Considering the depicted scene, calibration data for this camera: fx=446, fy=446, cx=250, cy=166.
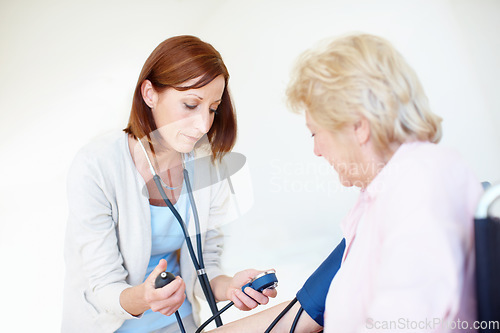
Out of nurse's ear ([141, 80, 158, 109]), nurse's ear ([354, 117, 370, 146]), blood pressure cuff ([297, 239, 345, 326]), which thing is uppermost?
nurse's ear ([141, 80, 158, 109])

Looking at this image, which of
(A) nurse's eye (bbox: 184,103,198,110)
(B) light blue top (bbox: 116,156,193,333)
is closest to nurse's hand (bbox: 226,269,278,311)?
(B) light blue top (bbox: 116,156,193,333)

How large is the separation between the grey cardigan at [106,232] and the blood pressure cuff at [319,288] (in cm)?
32

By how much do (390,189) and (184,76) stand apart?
1.69 ft

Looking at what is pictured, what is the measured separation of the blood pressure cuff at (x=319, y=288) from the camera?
2.82ft

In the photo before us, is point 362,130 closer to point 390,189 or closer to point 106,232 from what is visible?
point 390,189

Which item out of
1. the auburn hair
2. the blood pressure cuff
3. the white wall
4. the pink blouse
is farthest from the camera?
the white wall

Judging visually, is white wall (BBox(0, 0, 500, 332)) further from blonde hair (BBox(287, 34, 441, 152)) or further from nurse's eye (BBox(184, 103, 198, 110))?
blonde hair (BBox(287, 34, 441, 152))

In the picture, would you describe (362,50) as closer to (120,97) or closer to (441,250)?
(441,250)

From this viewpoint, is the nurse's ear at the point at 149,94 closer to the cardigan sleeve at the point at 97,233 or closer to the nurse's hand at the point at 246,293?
the cardigan sleeve at the point at 97,233

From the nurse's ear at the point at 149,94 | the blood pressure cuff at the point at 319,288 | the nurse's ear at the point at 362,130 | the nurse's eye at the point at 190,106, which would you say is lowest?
the blood pressure cuff at the point at 319,288

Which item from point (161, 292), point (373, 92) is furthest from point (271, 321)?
point (373, 92)

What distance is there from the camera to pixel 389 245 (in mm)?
602

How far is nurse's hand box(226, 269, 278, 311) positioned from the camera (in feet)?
3.18

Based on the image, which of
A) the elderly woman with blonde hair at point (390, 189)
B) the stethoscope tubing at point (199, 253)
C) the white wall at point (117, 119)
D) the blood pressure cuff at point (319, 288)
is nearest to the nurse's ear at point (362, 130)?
the elderly woman with blonde hair at point (390, 189)
